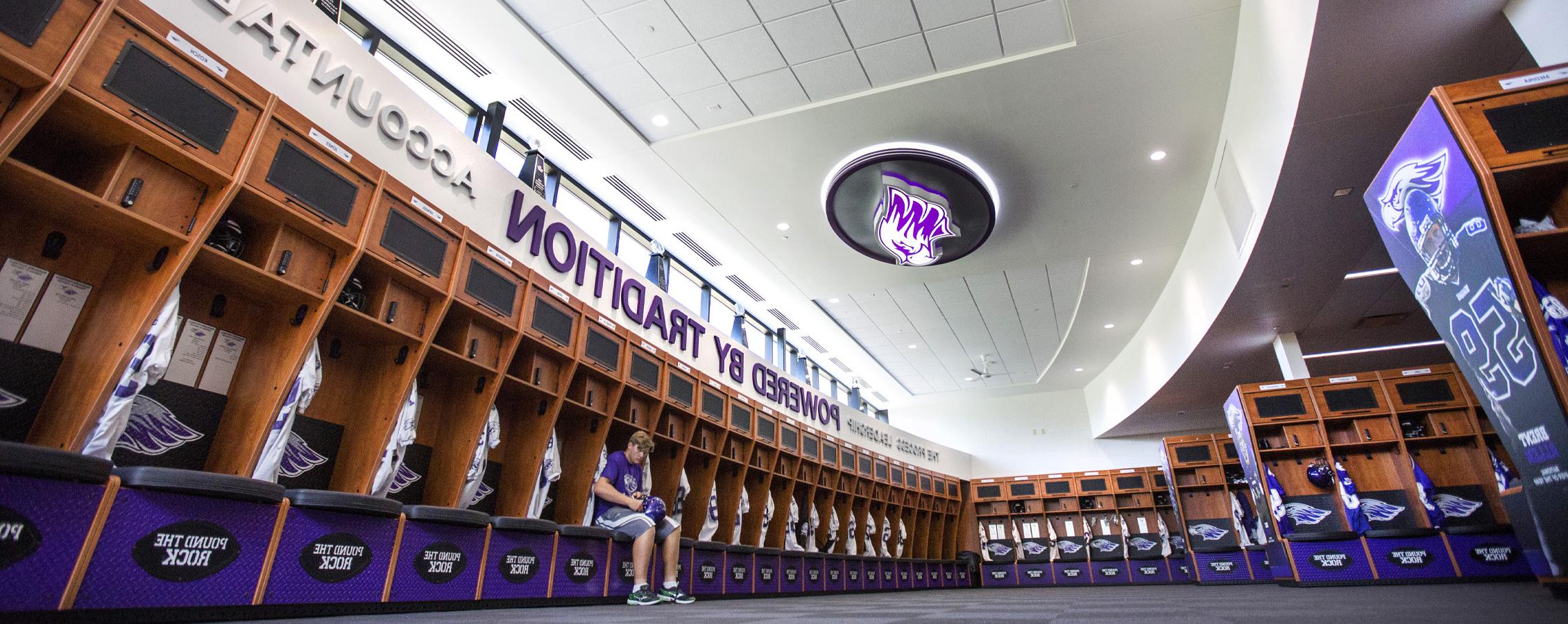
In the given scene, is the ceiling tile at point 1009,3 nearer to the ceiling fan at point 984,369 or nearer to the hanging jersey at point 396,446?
the hanging jersey at point 396,446

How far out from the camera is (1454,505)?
5445mm

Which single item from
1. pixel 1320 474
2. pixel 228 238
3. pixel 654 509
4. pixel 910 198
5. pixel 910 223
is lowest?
pixel 654 509

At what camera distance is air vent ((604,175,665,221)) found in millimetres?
7090

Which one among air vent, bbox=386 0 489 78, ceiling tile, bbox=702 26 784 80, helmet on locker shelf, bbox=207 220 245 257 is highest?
ceiling tile, bbox=702 26 784 80

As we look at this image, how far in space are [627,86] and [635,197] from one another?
1.78 m

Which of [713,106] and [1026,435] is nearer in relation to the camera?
[713,106]

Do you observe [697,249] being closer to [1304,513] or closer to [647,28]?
[647,28]

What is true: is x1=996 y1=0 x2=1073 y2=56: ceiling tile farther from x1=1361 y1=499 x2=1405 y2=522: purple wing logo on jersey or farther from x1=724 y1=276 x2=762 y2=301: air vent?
x1=724 y1=276 x2=762 y2=301: air vent

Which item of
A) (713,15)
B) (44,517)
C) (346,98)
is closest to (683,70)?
(713,15)

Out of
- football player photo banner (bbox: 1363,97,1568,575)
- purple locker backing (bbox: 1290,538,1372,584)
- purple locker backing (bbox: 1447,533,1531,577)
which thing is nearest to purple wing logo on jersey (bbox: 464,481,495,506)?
football player photo banner (bbox: 1363,97,1568,575)

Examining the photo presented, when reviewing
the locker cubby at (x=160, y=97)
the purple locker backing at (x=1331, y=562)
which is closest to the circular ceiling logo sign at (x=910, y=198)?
the purple locker backing at (x=1331, y=562)

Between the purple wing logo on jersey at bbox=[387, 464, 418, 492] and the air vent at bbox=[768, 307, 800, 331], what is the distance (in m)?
6.67

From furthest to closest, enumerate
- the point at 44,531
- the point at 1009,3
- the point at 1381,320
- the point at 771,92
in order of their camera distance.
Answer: the point at 1381,320, the point at 771,92, the point at 1009,3, the point at 44,531

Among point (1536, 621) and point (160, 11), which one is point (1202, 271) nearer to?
point (1536, 621)
